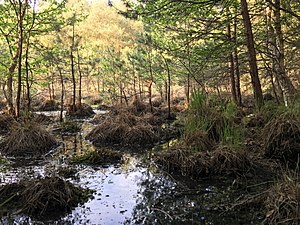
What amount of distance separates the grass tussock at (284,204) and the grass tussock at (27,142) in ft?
16.5

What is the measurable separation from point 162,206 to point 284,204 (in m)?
1.38

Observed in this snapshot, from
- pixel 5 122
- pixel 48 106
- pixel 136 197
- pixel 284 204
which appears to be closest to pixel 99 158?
pixel 136 197

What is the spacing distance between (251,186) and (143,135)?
418 cm

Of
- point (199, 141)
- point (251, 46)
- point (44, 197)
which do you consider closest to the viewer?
point (44, 197)

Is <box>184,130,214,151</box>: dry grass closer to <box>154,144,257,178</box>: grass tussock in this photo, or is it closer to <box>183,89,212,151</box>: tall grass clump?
<box>183,89,212,151</box>: tall grass clump

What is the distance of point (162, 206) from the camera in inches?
138

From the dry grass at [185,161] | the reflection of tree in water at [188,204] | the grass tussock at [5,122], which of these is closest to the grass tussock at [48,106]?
the grass tussock at [5,122]

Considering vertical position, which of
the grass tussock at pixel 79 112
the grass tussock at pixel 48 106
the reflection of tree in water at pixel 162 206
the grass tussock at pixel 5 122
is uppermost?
the grass tussock at pixel 48 106

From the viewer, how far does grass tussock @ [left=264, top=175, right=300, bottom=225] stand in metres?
2.70

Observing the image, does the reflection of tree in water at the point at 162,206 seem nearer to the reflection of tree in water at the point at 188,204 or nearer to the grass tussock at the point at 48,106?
the reflection of tree in water at the point at 188,204

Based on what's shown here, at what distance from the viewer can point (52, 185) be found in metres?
3.62

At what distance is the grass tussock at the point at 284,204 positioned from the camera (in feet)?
8.85

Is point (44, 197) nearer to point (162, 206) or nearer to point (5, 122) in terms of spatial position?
point (162, 206)

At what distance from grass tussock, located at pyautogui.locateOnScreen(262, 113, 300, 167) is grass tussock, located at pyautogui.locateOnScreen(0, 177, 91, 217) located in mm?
3184
